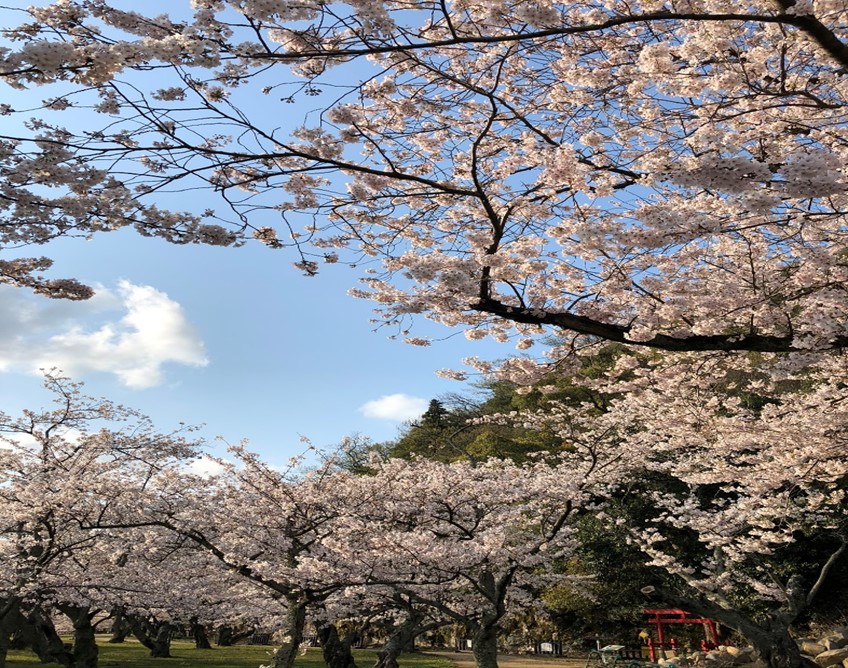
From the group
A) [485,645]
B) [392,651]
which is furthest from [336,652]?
[485,645]

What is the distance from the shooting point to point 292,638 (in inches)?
340

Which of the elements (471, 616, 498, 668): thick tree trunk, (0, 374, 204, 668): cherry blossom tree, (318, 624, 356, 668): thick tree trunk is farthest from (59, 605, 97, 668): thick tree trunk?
(471, 616, 498, 668): thick tree trunk

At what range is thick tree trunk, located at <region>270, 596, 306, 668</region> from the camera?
28.1 ft

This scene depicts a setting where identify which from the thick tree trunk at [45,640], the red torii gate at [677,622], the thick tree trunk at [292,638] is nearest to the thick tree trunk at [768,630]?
the red torii gate at [677,622]

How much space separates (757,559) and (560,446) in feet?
32.0

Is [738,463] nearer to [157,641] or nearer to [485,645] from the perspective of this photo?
[485,645]

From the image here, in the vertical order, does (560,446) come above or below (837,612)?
above

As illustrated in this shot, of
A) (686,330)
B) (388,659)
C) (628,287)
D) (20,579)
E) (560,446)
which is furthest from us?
(560,446)

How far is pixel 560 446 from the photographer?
74.6ft

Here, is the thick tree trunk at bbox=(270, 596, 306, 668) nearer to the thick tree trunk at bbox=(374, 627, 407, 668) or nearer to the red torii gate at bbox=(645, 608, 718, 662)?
the thick tree trunk at bbox=(374, 627, 407, 668)

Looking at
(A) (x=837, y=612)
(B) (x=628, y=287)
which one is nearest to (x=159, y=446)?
(B) (x=628, y=287)

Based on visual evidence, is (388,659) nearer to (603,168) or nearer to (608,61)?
(603,168)

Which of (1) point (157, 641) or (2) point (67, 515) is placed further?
(1) point (157, 641)

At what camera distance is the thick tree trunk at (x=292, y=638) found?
8555 mm
